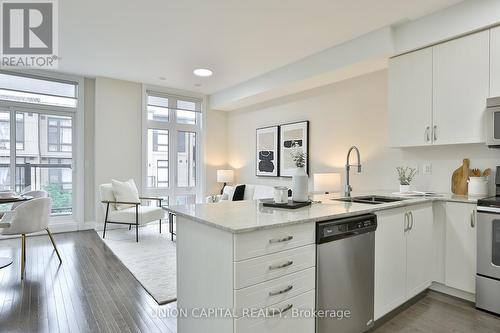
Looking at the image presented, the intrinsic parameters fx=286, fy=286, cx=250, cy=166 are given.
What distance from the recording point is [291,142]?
509 centimetres

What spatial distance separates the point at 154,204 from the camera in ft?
19.6

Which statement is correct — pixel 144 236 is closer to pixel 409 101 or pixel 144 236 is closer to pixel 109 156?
pixel 109 156

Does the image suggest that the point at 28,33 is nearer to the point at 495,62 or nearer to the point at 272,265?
the point at 272,265

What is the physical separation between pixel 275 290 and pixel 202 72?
4.07 metres

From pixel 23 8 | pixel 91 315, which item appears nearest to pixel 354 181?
pixel 91 315

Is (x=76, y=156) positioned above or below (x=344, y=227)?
above

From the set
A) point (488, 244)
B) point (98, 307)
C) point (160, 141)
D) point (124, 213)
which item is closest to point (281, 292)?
point (98, 307)

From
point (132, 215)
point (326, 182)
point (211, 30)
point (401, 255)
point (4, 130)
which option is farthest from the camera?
point (4, 130)

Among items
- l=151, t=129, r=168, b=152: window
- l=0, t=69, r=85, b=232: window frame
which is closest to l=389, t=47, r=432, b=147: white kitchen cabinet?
l=151, t=129, r=168, b=152: window

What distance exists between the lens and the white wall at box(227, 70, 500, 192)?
319 centimetres

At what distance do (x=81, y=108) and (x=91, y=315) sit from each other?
4.07 meters

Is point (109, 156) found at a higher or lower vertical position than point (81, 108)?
lower

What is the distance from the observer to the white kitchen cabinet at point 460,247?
2494mm

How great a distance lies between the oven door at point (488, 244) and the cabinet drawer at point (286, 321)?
1690mm
